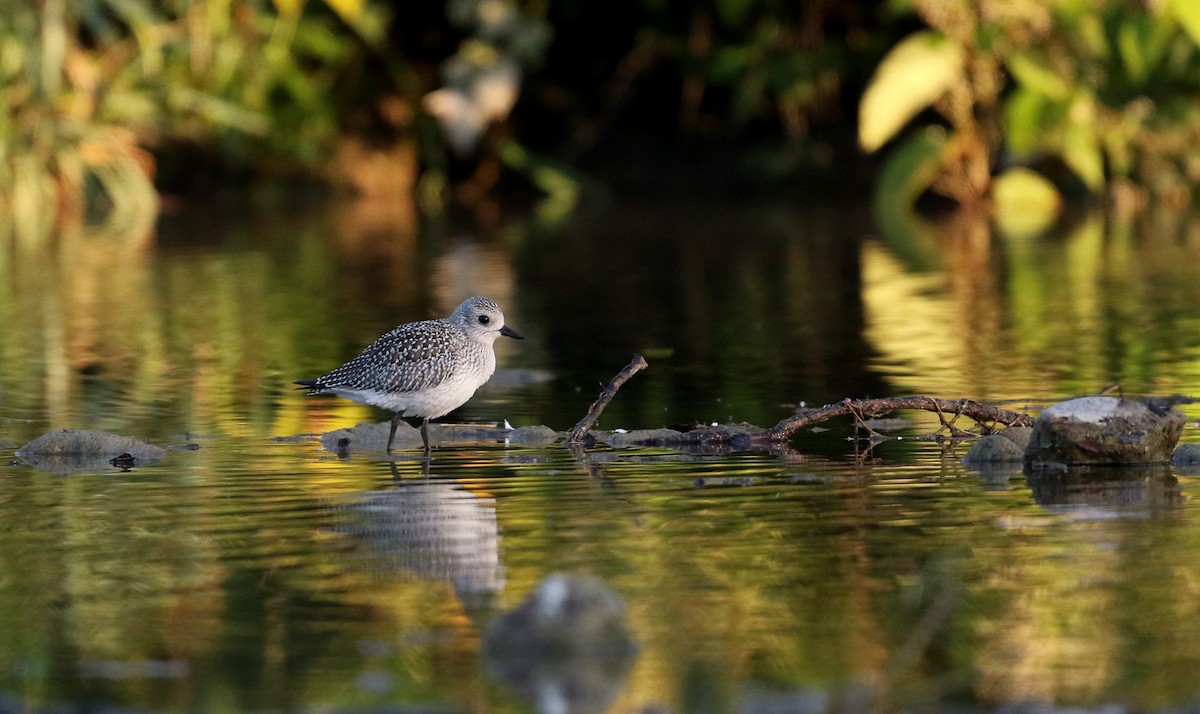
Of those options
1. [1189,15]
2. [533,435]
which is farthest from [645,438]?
[1189,15]

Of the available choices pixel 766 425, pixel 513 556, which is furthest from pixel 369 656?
pixel 766 425

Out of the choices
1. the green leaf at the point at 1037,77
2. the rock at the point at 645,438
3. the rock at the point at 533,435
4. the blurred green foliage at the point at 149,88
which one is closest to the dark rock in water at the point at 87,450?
the rock at the point at 533,435

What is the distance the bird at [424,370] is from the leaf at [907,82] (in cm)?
1467

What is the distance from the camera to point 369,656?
449cm

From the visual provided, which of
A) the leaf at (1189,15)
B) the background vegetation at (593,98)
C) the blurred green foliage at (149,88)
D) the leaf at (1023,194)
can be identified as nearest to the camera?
the leaf at (1189,15)

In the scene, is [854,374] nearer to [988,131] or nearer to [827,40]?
[988,131]

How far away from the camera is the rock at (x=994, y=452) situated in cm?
693

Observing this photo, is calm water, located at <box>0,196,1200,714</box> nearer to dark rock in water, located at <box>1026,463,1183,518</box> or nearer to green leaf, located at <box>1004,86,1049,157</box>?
dark rock in water, located at <box>1026,463,1183,518</box>

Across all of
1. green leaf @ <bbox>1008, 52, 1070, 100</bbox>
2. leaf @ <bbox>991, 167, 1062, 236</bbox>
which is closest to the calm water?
green leaf @ <bbox>1008, 52, 1070, 100</bbox>

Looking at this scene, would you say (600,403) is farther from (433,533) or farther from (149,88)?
(149,88)

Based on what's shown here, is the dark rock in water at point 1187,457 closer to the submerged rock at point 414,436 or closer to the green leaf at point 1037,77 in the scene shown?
the submerged rock at point 414,436

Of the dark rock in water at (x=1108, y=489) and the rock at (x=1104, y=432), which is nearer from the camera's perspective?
the dark rock in water at (x=1108, y=489)

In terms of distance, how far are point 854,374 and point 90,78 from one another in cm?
1569

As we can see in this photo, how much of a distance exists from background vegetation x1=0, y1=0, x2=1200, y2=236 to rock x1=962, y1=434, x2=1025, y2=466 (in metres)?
14.7
